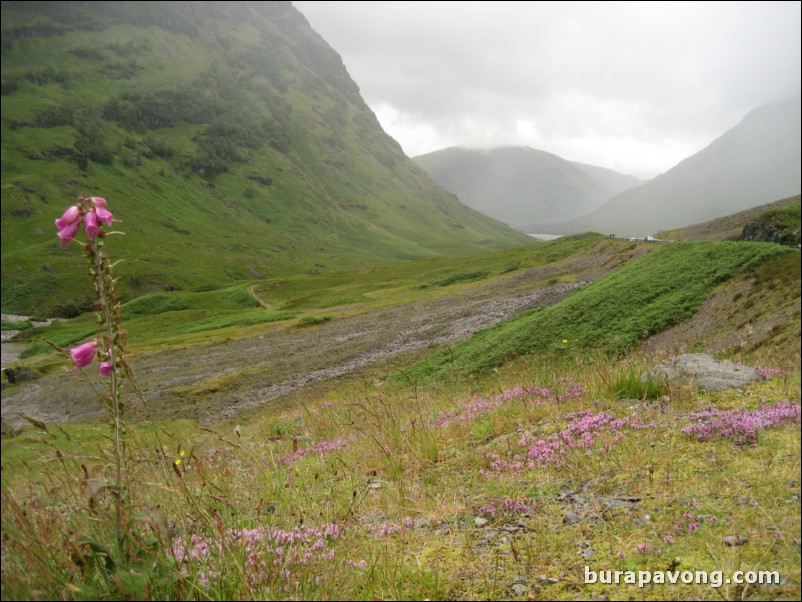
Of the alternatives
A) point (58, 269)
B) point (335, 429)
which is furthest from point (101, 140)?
point (335, 429)

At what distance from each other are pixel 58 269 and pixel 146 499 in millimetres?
154834

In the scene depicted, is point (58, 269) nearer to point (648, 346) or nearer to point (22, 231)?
point (22, 231)

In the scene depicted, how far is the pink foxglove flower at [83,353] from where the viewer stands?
3.83 m

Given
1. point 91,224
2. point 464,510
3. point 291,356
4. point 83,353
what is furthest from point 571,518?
point 291,356

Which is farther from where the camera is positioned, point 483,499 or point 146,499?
point 483,499

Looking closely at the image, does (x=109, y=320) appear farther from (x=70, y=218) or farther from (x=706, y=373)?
(x=706, y=373)

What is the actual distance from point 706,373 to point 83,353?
9.51 m

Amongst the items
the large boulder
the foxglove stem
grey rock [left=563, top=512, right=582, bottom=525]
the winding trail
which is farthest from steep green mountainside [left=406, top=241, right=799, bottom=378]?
the foxglove stem

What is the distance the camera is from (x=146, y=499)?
5328 mm

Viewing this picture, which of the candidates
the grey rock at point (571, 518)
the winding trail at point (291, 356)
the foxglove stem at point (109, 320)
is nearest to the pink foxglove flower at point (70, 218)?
the foxglove stem at point (109, 320)

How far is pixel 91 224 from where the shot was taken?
3.57m

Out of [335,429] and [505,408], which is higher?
[505,408]

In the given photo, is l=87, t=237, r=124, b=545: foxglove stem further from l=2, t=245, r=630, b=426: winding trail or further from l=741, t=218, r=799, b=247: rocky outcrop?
l=741, t=218, r=799, b=247: rocky outcrop

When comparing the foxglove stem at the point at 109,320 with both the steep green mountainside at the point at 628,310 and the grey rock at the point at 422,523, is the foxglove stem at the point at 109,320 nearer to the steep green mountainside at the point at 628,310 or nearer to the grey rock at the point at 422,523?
the grey rock at the point at 422,523
